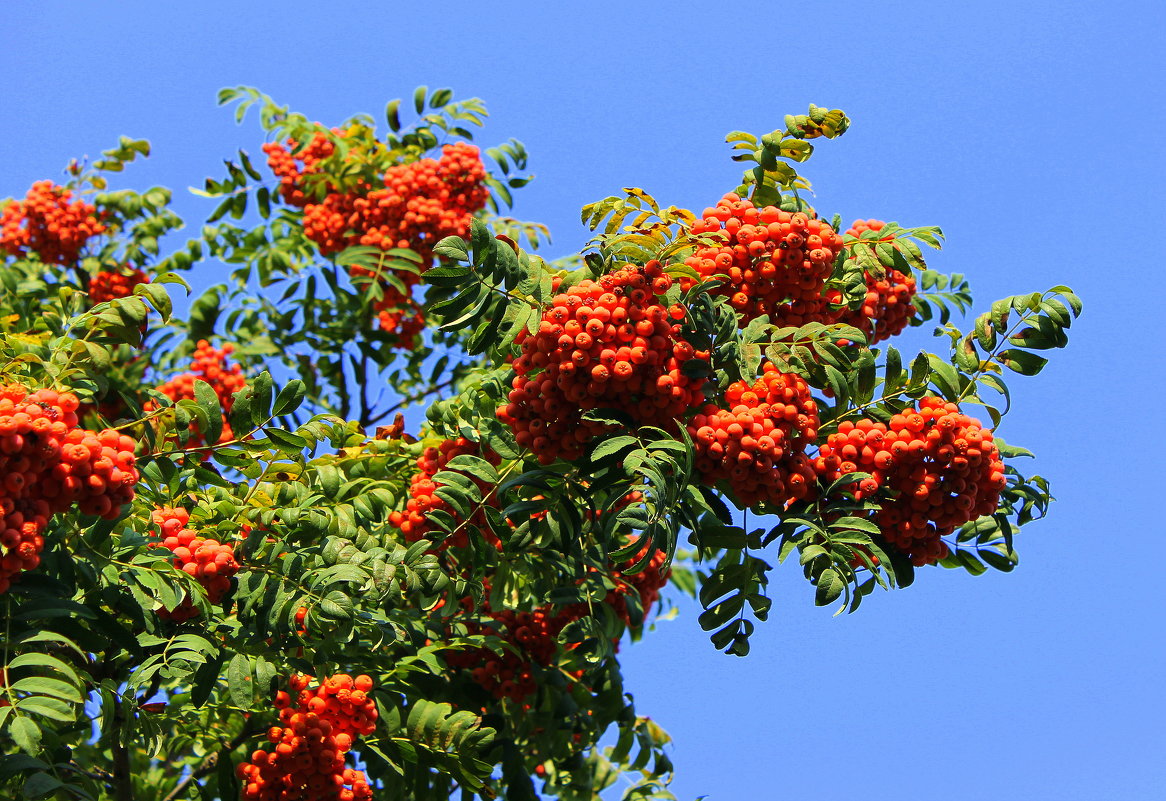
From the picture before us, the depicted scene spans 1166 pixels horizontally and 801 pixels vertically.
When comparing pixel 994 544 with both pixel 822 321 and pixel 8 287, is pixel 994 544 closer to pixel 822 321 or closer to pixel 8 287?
pixel 822 321

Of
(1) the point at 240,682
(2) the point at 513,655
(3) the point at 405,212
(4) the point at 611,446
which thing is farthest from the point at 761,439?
(3) the point at 405,212

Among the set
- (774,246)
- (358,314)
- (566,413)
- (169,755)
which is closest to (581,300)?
(566,413)

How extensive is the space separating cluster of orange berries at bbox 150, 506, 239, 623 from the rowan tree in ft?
0.03

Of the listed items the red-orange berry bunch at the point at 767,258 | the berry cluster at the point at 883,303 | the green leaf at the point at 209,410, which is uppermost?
the berry cluster at the point at 883,303

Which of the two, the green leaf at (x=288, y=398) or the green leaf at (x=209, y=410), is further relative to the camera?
the green leaf at (x=288, y=398)

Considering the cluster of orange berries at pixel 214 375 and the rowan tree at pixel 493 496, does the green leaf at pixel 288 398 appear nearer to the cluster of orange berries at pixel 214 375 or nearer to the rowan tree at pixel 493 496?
the rowan tree at pixel 493 496

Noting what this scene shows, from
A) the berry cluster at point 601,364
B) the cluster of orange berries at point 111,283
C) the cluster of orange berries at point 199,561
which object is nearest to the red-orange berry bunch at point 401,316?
the cluster of orange berries at point 111,283

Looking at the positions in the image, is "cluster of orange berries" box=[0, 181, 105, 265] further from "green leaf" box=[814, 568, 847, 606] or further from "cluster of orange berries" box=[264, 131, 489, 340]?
"green leaf" box=[814, 568, 847, 606]

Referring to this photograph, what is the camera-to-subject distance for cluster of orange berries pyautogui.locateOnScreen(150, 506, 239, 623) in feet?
14.3

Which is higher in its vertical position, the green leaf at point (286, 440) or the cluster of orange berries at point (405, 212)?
the cluster of orange berries at point (405, 212)

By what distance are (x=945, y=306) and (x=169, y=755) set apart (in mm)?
4247

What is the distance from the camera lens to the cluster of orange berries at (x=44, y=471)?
363 centimetres

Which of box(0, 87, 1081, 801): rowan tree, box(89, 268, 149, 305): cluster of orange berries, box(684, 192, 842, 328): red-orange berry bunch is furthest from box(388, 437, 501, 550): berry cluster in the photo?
box(89, 268, 149, 305): cluster of orange berries

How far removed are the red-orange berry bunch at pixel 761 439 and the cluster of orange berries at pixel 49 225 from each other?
5.97 metres
